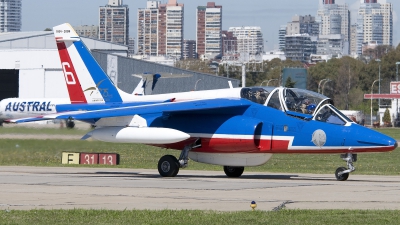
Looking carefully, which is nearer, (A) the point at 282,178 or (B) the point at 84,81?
(A) the point at 282,178

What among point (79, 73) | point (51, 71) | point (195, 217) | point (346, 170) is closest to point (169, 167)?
point (79, 73)

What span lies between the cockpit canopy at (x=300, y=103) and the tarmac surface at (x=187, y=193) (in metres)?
1.76

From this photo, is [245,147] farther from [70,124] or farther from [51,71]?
[51,71]

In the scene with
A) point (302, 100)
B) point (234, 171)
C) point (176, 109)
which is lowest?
point (234, 171)

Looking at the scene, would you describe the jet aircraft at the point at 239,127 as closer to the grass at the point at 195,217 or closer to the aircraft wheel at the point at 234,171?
the aircraft wheel at the point at 234,171

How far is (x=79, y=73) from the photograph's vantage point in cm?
2447

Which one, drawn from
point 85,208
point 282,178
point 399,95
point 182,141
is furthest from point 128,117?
point 399,95

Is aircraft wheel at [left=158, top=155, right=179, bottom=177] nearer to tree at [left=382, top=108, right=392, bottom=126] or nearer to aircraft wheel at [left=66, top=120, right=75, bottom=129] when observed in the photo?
aircraft wheel at [left=66, top=120, right=75, bottom=129]

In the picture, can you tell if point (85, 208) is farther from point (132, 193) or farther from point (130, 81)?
point (130, 81)

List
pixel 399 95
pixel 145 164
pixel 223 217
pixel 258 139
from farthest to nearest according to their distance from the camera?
pixel 399 95 < pixel 145 164 < pixel 258 139 < pixel 223 217

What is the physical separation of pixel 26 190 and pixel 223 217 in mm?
6217

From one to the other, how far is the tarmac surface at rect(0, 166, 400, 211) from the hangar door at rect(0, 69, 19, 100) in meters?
53.4

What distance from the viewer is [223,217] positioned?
503 inches

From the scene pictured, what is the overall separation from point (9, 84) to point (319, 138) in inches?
2432
